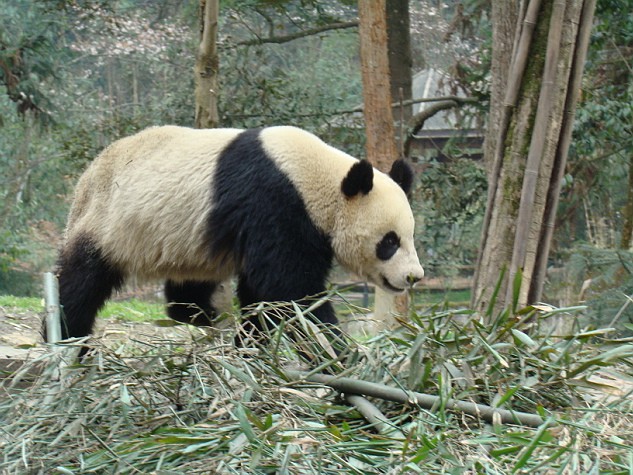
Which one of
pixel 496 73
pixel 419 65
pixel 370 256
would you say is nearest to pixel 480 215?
pixel 496 73

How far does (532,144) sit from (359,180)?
1.02 meters

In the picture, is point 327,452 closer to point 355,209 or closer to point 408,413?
point 408,413

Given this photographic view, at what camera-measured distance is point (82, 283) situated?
201 inches

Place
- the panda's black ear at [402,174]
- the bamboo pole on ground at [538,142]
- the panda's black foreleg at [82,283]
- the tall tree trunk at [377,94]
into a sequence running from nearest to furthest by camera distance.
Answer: the bamboo pole on ground at [538,142] → the panda's black foreleg at [82,283] → the panda's black ear at [402,174] → the tall tree trunk at [377,94]

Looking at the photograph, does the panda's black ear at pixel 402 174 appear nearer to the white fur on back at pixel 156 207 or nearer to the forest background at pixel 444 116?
the white fur on back at pixel 156 207

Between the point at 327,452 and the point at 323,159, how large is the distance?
3.27m

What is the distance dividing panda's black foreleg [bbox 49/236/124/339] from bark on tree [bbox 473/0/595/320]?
229 centimetres

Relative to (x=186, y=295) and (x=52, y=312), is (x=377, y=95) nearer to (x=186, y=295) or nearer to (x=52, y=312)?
(x=186, y=295)

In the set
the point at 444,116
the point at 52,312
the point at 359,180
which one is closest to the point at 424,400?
the point at 52,312

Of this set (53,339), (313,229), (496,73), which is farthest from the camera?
(496,73)

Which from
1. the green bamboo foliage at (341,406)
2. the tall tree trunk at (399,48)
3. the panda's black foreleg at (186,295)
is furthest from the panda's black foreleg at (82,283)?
the tall tree trunk at (399,48)

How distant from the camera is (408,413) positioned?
2127mm

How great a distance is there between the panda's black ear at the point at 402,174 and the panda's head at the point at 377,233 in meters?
0.30

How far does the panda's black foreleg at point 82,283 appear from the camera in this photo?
510 centimetres
